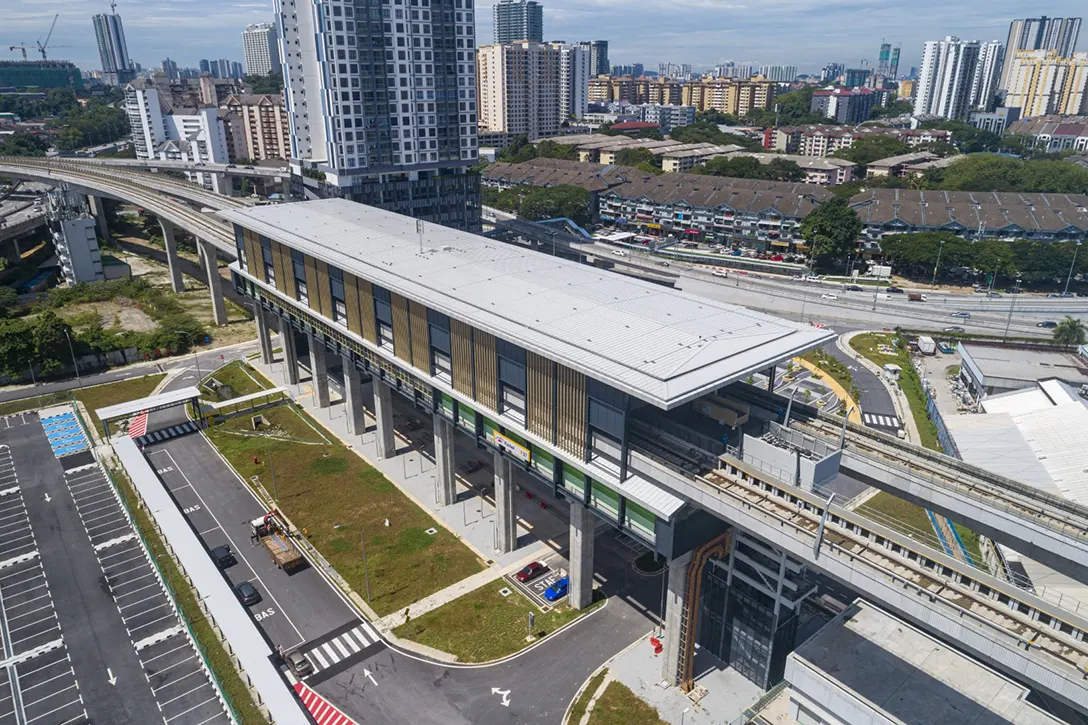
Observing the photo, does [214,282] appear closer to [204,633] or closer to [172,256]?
[172,256]

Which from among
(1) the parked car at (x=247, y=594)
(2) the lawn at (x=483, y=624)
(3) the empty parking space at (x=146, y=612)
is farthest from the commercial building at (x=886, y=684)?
(1) the parked car at (x=247, y=594)

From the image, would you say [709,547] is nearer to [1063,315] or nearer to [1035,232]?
[1063,315]

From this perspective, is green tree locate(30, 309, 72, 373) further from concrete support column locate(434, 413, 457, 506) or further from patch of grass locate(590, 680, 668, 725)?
patch of grass locate(590, 680, 668, 725)

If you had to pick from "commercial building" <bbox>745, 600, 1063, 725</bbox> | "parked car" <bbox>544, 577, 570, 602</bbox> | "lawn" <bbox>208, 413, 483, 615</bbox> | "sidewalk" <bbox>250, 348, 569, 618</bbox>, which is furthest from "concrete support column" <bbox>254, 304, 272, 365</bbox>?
"commercial building" <bbox>745, 600, 1063, 725</bbox>

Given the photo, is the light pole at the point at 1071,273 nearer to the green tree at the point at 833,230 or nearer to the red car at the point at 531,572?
the green tree at the point at 833,230

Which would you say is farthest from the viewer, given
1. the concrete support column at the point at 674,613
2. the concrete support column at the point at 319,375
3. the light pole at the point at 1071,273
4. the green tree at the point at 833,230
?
the green tree at the point at 833,230
